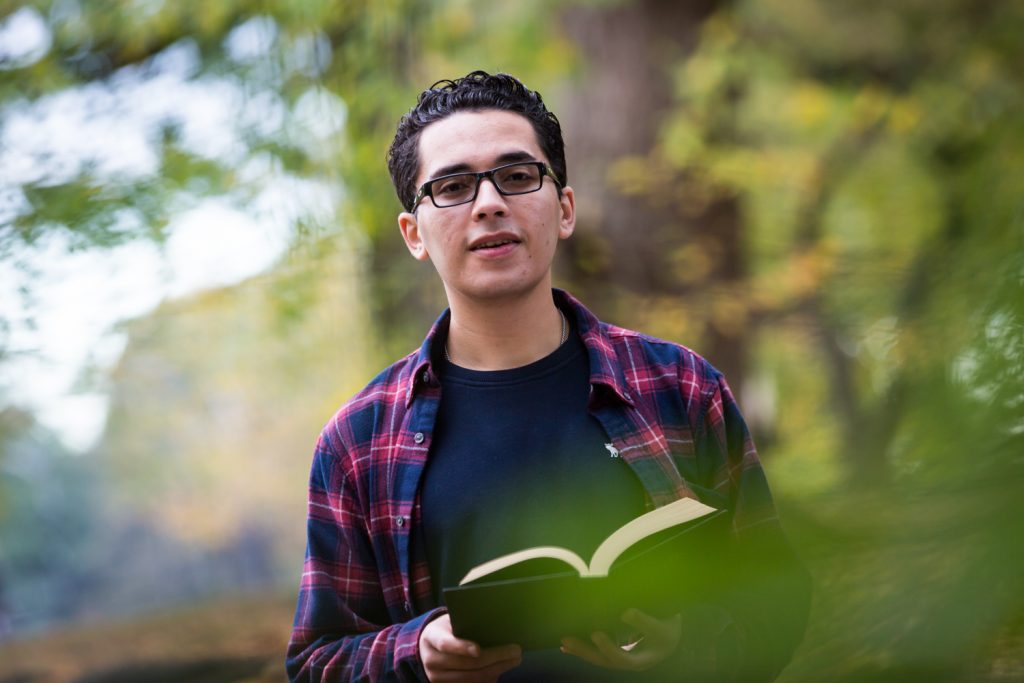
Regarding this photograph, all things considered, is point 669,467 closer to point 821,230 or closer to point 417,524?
point 417,524

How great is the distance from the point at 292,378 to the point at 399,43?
10.4 feet

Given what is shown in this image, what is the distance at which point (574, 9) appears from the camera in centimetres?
605

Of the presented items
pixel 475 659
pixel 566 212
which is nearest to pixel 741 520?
pixel 475 659

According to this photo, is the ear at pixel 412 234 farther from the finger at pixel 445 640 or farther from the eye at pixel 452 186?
the finger at pixel 445 640

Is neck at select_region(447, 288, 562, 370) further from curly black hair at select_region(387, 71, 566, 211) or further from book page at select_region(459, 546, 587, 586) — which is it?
book page at select_region(459, 546, 587, 586)

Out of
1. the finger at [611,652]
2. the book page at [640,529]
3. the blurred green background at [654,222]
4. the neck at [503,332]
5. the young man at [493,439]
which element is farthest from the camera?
the neck at [503,332]

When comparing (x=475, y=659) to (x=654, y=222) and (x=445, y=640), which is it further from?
(x=654, y=222)

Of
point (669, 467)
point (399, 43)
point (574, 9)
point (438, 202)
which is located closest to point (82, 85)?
point (399, 43)

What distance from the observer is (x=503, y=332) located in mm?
1794

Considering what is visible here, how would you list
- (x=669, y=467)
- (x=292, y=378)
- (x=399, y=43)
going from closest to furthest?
(x=669, y=467) < (x=399, y=43) < (x=292, y=378)

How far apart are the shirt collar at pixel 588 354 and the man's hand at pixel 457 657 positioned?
1.51 ft

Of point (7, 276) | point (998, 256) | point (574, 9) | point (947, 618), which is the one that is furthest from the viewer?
point (574, 9)

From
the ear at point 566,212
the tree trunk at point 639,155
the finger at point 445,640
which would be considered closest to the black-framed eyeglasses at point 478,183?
the ear at point 566,212

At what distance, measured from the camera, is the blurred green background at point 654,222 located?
45 cm
